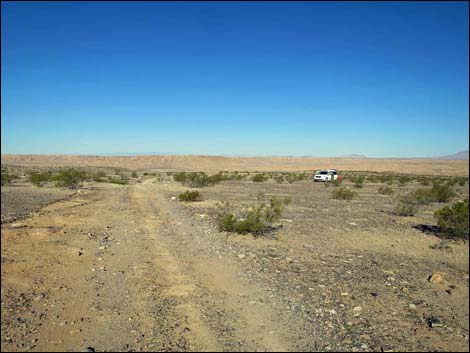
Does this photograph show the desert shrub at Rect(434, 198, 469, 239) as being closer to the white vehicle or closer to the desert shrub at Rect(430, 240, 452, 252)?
the desert shrub at Rect(430, 240, 452, 252)

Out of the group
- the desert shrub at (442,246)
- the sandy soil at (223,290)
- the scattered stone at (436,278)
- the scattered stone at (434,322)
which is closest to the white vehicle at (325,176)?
the sandy soil at (223,290)

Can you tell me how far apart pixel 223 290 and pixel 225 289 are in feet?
0.24

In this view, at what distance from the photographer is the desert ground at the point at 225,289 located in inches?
211

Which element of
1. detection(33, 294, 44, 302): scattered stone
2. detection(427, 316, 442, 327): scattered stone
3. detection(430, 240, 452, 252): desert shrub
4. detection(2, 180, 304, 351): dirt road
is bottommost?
detection(430, 240, 452, 252): desert shrub

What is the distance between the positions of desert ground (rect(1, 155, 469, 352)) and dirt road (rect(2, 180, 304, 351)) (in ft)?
0.09

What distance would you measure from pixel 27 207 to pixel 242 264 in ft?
44.2

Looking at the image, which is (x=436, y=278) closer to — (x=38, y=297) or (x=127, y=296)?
(x=127, y=296)

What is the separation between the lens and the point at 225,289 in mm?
7395

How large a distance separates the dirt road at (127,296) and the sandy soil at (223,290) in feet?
0.08

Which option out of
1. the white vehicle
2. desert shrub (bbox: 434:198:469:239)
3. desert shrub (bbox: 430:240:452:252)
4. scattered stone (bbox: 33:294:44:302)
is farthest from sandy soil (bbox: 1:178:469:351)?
the white vehicle

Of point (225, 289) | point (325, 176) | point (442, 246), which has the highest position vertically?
point (325, 176)

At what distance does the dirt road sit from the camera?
518 centimetres

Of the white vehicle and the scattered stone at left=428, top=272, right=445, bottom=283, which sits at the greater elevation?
the white vehicle

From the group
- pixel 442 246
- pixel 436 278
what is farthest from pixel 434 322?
pixel 442 246
